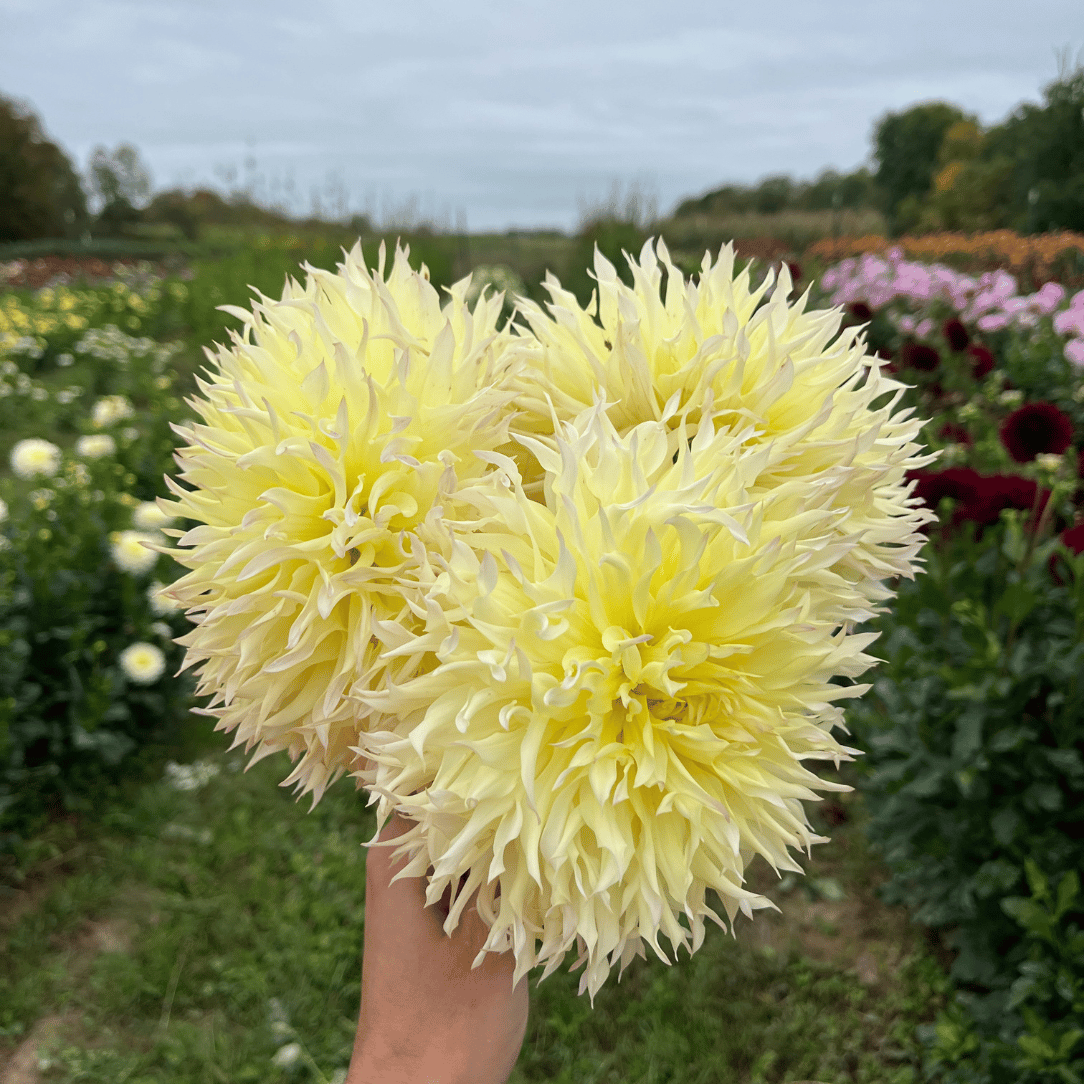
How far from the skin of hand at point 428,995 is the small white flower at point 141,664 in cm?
274

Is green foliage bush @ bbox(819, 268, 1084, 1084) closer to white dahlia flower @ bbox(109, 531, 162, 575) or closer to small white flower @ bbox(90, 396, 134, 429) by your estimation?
white dahlia flower @ bbox(109, 531, 162, 575)

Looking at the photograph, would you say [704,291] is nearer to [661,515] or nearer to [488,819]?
[661,515]

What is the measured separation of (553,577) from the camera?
0.62 meters

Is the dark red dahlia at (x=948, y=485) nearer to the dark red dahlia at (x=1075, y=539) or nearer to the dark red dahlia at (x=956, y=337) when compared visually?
the dark red dahlia at (x=1075, y=539)

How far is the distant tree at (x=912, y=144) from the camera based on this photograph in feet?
110

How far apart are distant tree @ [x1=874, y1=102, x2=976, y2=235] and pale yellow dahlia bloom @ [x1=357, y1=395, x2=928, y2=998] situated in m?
34.6

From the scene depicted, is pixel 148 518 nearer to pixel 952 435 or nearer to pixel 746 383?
pixel 952 435

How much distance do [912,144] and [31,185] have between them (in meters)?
35.3

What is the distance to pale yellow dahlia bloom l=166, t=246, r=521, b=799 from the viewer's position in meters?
0.67

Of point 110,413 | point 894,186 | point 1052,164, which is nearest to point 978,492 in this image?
point 110,413

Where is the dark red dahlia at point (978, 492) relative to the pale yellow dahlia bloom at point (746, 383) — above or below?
below

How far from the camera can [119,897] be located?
3141mm

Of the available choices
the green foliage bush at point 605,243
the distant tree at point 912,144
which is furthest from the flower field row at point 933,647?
the distant tree at point 912,144

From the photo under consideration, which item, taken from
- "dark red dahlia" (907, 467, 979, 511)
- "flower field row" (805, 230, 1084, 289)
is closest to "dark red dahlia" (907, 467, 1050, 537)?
"dark red dahlia" (907, 467, 979, 511)
